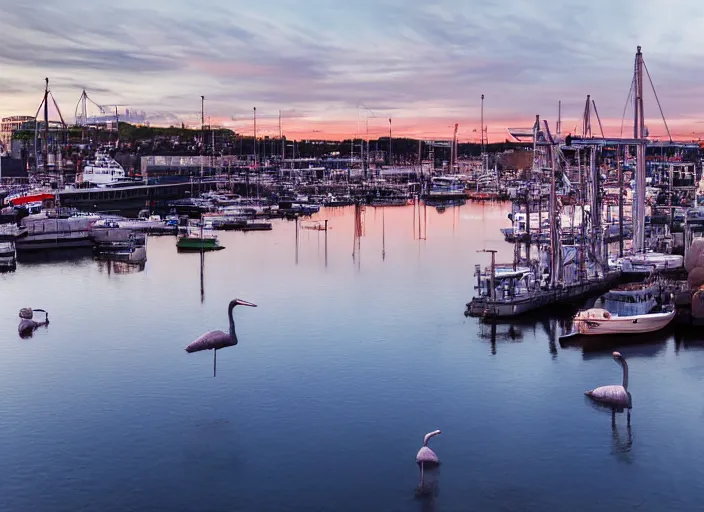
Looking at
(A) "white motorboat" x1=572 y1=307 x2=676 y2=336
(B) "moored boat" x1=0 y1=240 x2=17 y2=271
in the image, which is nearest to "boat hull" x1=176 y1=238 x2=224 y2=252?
(B) "moored boat" x1=0 y1=240 x2=17 y2=271

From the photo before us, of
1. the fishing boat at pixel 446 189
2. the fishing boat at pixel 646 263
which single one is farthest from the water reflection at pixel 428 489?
the fishing boat at pixel 446 189

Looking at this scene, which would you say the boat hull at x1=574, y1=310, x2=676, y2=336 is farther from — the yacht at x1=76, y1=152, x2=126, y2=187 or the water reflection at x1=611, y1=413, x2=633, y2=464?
the yacht at x1=76, y1=152, x2=126, y2=187

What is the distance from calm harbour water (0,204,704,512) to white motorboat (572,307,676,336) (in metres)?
0.88

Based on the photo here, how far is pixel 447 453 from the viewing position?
74.6 ft

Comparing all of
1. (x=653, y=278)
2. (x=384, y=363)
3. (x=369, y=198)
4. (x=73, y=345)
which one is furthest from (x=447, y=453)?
(x=369, y=198)

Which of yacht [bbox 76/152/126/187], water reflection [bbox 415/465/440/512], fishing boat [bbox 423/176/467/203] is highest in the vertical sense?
yacht [bbox 76/152/126/187]

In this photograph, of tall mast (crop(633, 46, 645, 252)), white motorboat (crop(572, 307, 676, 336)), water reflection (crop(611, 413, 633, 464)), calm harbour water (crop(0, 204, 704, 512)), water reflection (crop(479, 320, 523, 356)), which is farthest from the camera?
tall mast (crop(633, 46, 645, 252))

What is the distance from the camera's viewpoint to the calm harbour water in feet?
67.7

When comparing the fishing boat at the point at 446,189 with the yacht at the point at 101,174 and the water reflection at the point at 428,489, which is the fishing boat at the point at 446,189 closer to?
the yacht at the point at 101,174

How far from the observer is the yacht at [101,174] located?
11088 cm

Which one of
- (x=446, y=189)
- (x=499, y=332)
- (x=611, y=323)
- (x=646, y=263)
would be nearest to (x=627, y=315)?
(x=611, y=323)

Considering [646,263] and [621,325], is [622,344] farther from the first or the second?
[646,263]

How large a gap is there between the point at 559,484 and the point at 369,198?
335 feet

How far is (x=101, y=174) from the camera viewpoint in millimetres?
112000
